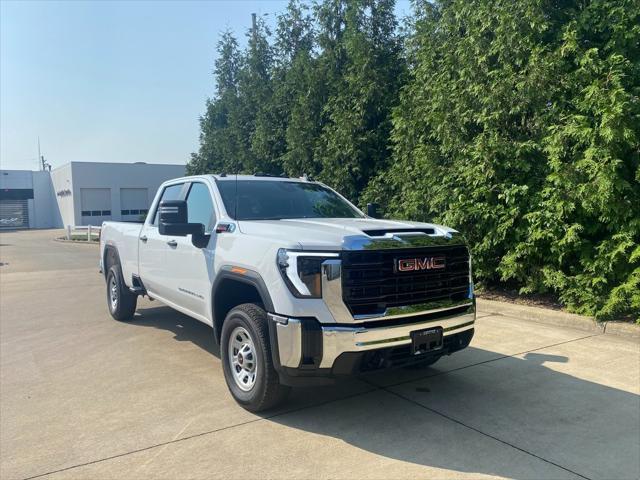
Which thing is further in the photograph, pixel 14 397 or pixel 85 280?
pixel 85 280

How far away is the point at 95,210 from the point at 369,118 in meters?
41.4

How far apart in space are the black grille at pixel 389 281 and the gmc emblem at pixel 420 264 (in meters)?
0.02

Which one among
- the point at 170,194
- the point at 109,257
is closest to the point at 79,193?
the point at 109,257

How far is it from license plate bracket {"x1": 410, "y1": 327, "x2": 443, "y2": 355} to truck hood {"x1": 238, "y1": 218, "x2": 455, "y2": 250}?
797mm

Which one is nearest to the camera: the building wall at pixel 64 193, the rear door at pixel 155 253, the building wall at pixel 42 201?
the rear door at pixel 155 253

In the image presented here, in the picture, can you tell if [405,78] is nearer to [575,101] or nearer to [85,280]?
[575,101]

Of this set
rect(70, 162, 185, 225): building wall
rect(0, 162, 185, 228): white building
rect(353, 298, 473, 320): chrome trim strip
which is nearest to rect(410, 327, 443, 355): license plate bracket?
rect(353, 298, 473, 320): chrome trim strip

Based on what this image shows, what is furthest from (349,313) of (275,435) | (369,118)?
(369,118)

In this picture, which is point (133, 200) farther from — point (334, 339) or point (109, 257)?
point (334, 339)

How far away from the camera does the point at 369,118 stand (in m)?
11.3

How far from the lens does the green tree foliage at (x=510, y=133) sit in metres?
6.64

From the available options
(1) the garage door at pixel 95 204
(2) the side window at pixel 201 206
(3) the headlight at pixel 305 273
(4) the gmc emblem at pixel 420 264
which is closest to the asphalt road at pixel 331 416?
(3) the headlight at pixel 305 273

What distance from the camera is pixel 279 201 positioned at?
17.6 feet

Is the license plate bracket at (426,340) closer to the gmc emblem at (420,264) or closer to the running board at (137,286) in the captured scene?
the gmc emblem at (420,264)
